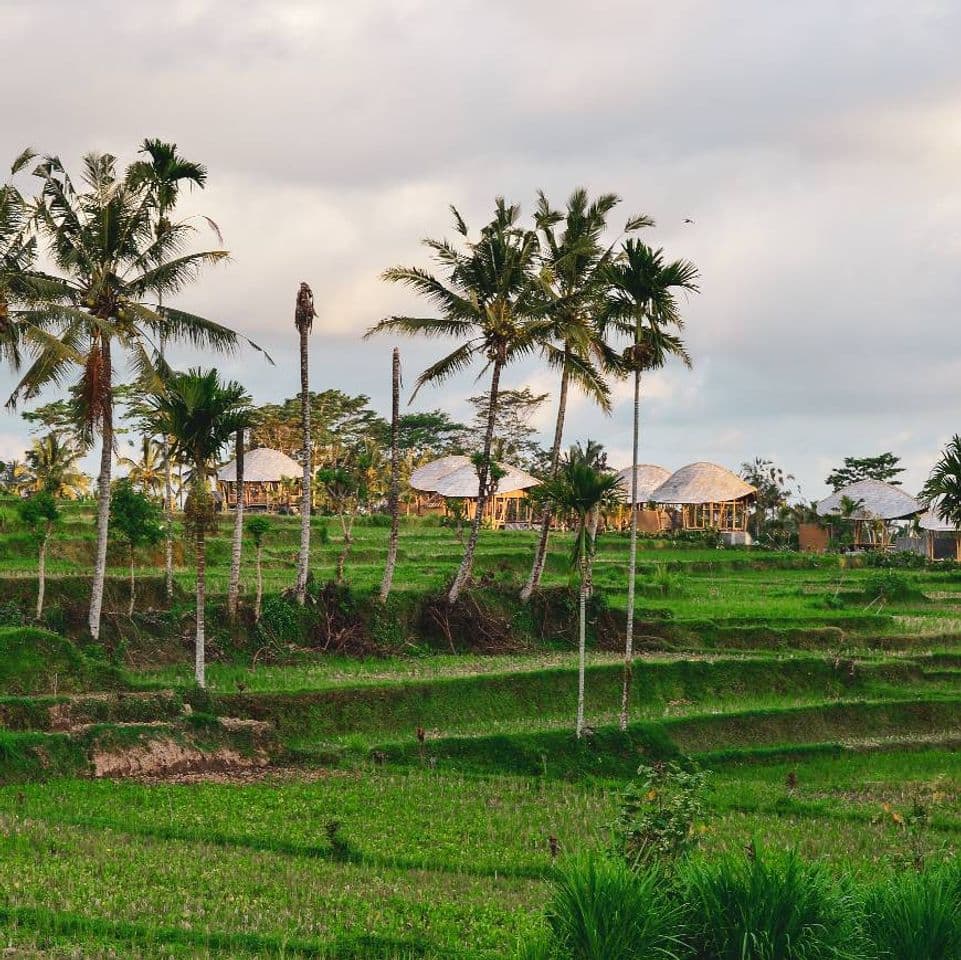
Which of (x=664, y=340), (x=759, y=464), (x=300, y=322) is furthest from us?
(x=759, y=464)

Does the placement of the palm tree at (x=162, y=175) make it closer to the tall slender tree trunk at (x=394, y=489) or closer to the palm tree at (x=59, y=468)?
the tall slender tree trunk at (x=394, y=489)

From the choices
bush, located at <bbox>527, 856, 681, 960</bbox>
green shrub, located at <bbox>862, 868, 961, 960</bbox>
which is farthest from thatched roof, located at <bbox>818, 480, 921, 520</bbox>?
bush, located at <bbox>527, 856, 681, 960</bbox>

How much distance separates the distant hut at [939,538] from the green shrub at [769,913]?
49892mm

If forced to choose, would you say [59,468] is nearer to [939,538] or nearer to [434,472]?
[434,472]

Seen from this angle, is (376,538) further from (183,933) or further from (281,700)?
(183,933)

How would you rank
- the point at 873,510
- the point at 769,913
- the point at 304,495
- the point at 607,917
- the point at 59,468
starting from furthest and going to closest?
the point at 873,510 < the point at 59,468 < the point at 304,495 < the point at 769,913 < the point at 607,917

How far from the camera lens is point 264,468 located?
55.8m

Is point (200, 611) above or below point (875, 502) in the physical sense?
below

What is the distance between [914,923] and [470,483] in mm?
47004

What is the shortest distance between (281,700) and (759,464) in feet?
167

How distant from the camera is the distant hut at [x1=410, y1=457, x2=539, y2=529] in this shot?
2224 inches

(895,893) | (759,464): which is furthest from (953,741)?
(759,464)

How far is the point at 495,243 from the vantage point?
100 feet

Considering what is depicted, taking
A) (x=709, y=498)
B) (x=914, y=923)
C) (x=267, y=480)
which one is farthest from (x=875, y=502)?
(x=914, y=923)
